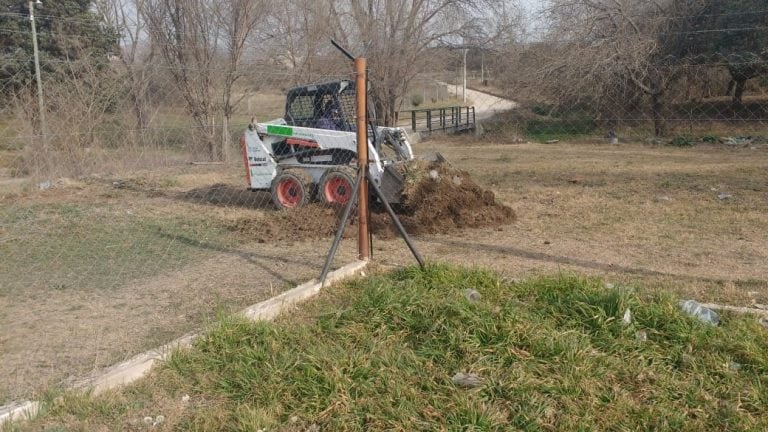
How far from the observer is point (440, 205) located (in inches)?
308

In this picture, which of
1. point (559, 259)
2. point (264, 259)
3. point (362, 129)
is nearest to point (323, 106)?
point (264, 259)

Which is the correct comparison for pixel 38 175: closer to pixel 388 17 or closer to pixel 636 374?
pixel 636 374

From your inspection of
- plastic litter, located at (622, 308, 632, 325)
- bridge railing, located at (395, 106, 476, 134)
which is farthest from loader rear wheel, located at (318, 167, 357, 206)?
bridge railing, located at (395, 106, 476, 134)

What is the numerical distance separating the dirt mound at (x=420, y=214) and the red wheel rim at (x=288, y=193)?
1.00m

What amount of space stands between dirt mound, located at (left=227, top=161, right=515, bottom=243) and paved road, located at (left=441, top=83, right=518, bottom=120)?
16054 mm

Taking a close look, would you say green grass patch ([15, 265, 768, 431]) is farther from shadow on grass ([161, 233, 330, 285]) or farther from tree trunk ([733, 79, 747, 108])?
tree trunk ([733, 79, 747, 108])

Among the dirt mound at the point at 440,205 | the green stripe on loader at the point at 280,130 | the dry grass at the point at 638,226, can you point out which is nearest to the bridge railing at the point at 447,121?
the dry grass at the point at 638,226

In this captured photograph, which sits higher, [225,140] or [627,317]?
[225,140]

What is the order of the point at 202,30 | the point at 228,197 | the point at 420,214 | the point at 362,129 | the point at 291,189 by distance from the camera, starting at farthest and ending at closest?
the point at 202,30, the point at 228,197, the point at 291,189, the point at 420,214, the point at 362,129

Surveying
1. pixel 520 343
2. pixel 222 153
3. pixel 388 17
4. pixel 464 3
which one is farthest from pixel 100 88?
pixel 464 3

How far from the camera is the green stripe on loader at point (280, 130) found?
929 centimetres

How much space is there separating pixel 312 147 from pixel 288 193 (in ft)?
2.59

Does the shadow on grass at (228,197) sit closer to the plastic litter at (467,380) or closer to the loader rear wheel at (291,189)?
the loader rear wheel at (291,189)

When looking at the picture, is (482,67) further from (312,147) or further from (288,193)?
(288,193)
